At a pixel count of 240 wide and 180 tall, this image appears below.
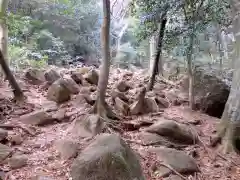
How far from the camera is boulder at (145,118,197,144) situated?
5852 millimetres

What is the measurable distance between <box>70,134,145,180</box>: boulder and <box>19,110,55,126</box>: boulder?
2.50 m

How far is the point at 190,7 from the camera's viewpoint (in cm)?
833

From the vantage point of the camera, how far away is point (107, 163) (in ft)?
12.6

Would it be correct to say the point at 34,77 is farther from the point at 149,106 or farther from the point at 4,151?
the point at 4,151

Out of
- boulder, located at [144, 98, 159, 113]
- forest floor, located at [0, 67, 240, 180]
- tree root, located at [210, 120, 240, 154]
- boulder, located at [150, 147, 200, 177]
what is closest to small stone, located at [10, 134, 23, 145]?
forest floor, located at [0, 67, 240, 180]

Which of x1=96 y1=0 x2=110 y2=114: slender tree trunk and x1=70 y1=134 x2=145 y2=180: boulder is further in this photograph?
x1=96 y1=0 x2=110 y2=114: slender tree trunk

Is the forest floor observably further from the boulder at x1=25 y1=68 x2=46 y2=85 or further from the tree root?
the boulder at x1=25 y1=68 x2=46 y2=85

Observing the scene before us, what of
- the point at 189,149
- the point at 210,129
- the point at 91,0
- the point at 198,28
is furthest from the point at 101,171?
the point at 91,0

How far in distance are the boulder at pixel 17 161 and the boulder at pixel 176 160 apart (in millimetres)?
2241

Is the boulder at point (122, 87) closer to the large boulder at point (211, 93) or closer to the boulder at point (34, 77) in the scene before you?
the large boulder at point (211, 93)

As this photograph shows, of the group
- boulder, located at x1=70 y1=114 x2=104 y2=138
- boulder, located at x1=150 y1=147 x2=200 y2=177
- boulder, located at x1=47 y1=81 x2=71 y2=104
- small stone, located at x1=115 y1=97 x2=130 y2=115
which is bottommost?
boulder, located at x1=150 y1=147 x2=200 y2=177

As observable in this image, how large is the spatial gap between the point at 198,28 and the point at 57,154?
5.08m

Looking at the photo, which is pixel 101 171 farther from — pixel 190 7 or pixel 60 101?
pixel 190 7

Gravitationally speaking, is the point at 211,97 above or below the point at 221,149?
above
